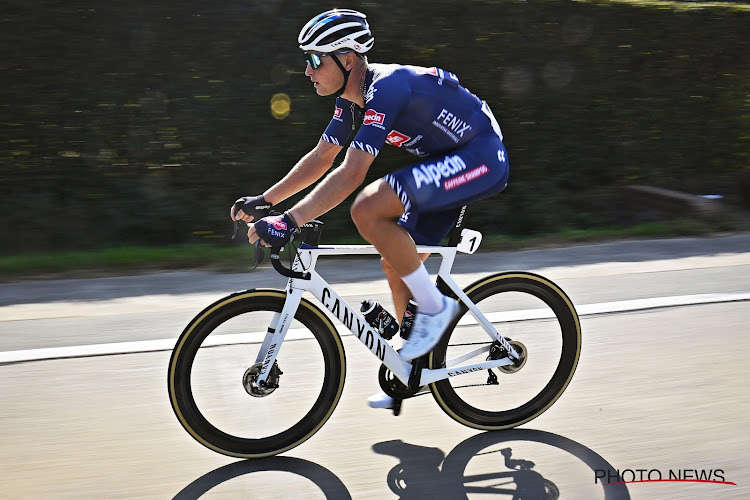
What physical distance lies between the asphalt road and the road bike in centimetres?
14

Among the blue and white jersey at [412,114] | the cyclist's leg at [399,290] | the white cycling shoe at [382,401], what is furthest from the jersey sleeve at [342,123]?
the white cycling shoe at [382,401]

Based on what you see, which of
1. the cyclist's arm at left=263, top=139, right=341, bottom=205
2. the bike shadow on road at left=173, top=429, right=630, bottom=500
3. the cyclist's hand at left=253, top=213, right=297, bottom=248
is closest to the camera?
the cyclist's hand at left=253, top=213, right=297, bottom=248

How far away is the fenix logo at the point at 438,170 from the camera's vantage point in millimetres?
3902

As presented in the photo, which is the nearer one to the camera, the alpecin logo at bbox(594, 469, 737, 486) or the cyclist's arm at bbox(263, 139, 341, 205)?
the alpecin logo at bbox(594, 469, 737, 486)

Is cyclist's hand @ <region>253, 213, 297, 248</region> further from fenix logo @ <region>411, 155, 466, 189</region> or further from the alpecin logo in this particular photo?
the alpecin logo

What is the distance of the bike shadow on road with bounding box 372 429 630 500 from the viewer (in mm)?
3705

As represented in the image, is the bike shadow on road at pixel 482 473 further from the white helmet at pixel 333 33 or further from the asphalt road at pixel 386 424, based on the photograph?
the white helmet at pixel 333 33

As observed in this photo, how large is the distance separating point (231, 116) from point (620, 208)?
4457 millimetres

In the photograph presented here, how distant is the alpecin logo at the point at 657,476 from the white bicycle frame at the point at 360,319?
2.50ft

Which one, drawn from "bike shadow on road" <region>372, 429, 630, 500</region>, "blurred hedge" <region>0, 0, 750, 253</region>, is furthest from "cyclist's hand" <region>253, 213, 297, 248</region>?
"blurred hedge" <region>0, 0, 750, 253</region>

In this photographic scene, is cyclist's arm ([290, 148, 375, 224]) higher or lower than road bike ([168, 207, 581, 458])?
higher

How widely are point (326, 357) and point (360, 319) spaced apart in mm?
226

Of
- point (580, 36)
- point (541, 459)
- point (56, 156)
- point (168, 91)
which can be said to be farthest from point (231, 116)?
point (541, 459)

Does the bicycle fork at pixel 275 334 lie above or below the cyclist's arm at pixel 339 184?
below
